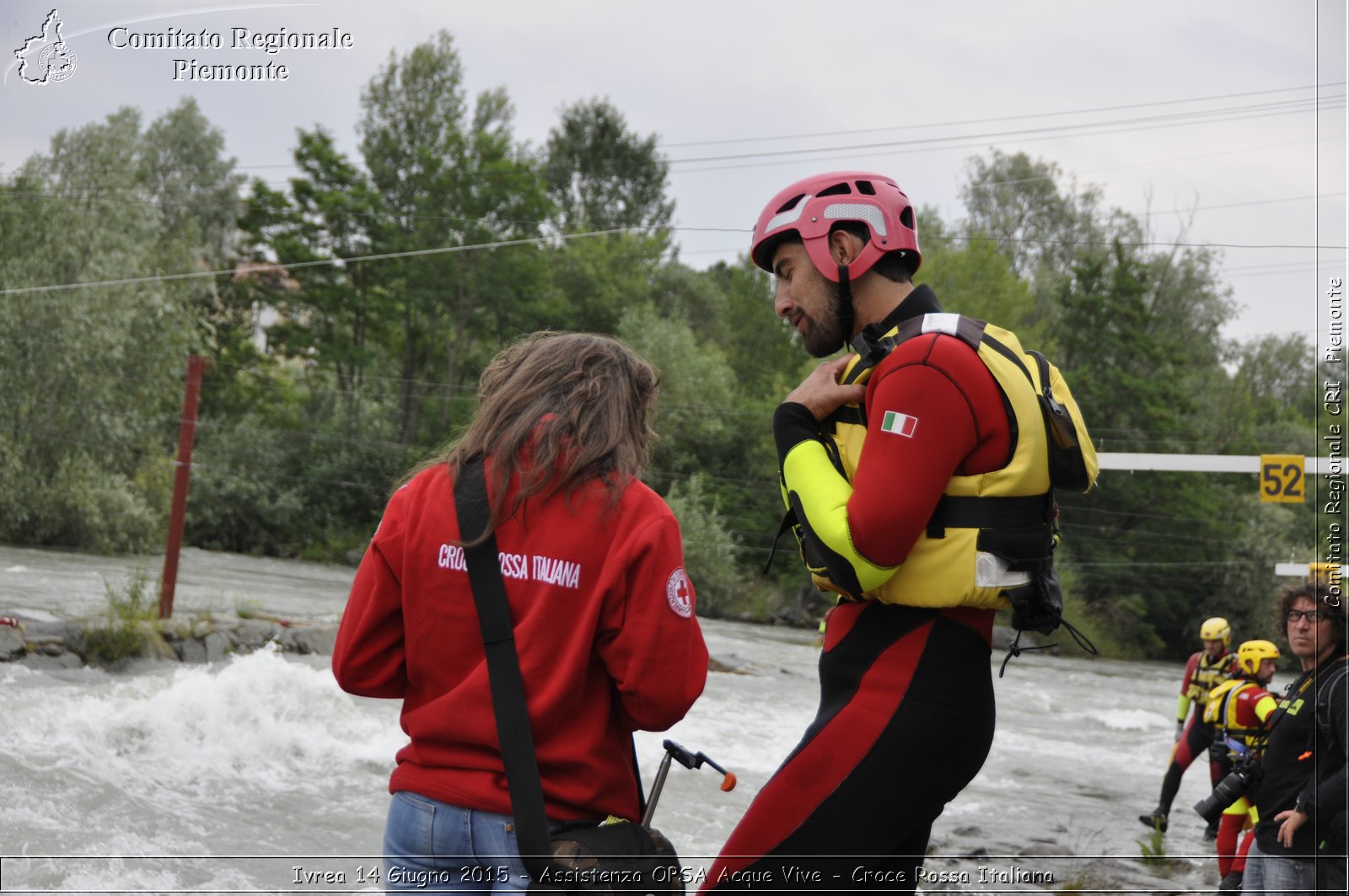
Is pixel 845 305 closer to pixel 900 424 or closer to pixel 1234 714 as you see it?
pixel 900 424

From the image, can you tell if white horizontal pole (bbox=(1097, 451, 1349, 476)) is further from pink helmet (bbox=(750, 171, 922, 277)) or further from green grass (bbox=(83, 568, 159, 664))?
pink helmet (bbox=(750, 171, 922, 277))

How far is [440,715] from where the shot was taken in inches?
100

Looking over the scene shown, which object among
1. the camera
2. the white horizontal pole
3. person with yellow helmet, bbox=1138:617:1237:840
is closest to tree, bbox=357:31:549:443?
the white horizontal pole

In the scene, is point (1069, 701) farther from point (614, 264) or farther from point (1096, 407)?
point (614, 264)

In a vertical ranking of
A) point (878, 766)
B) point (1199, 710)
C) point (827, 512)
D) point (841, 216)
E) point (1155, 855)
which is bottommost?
point (1155, 855)

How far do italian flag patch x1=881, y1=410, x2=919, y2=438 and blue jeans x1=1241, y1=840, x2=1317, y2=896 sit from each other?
155 inches

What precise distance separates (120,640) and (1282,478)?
14.8 m

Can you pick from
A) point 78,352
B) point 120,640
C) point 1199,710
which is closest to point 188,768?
point 120,640

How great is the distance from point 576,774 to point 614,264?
171ft

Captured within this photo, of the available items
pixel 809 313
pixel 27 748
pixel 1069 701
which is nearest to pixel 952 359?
pixel 809 313

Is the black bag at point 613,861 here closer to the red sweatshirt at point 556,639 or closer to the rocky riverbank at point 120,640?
the red sweatshirt at point 556,639

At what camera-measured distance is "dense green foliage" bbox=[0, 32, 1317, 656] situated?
44.2 metres

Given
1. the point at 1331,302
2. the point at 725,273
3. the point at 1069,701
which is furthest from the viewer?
the point at 725,273

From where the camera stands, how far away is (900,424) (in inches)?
104
